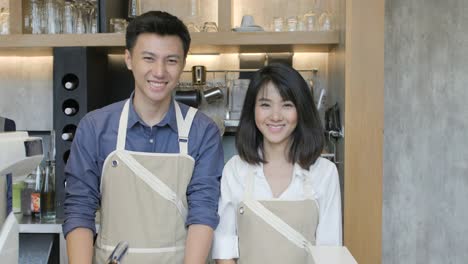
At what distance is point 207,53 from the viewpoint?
326 cm

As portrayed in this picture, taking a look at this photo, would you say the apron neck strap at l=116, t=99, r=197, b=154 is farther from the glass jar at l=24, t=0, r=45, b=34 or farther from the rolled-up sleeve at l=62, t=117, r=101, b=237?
the glass jar at l=24, t=0, r=45, b=34

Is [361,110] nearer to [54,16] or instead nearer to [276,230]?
A: [276,230]

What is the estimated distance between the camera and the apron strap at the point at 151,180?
1.51 metres

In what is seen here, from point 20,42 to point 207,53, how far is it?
1.04 metres

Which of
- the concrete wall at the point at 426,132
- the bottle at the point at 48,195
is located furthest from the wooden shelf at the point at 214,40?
the bottle at the point at 48,195

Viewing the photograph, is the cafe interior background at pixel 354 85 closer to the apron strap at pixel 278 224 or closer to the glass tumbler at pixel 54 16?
the glass tumbler at pixel 54 16

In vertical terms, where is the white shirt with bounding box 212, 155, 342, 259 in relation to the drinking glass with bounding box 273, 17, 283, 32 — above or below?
below

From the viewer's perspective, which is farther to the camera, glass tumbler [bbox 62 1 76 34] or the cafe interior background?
glass tumbler [bbox 62 1 76 34]

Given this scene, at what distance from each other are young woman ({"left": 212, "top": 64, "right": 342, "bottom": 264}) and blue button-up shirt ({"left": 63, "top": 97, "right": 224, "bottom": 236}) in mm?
60

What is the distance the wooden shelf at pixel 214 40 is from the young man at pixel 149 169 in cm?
128

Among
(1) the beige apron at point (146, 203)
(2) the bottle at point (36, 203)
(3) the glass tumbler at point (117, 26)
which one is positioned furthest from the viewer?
(3) the glass tumbler at point (117, 26)

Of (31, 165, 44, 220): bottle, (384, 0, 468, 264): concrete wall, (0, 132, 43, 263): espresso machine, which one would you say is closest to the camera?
(0, 132, 43, 263): espresso machine

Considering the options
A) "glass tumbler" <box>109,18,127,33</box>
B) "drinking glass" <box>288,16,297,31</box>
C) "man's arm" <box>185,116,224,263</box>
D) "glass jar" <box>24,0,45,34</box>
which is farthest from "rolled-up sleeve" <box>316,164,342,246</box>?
"glass jar" <box>24,0,45,34</box>

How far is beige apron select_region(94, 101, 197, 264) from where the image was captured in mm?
1508
